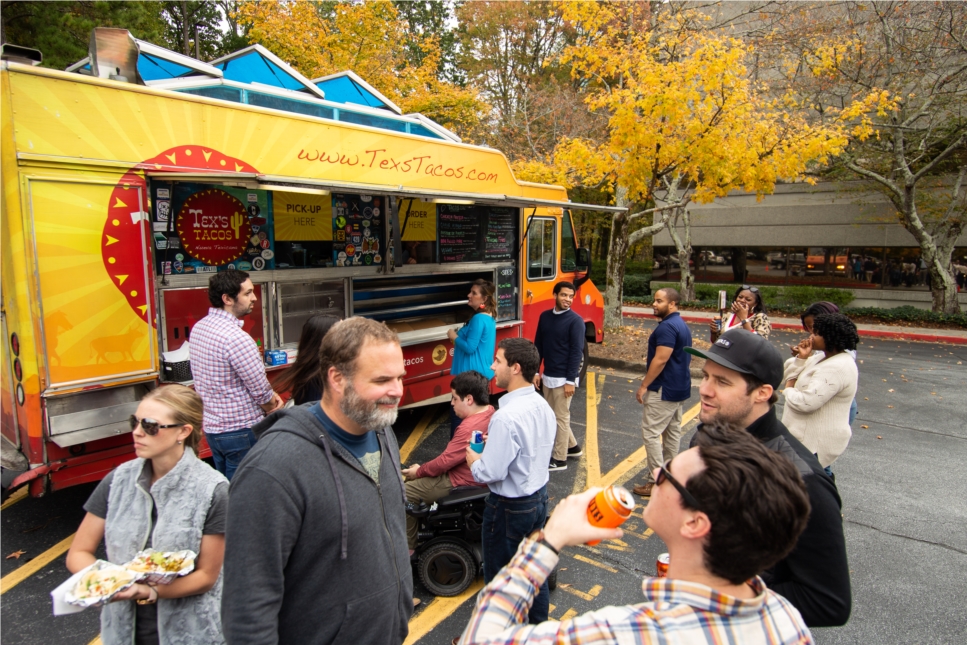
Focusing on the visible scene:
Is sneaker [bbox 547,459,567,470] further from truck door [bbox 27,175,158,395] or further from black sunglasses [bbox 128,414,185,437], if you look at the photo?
black sunglasses [bbox 128,414,185,437]

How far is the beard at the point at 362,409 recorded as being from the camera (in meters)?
1.90

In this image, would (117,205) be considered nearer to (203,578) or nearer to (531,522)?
(203,578)

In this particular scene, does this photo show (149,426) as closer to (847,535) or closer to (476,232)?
(847,535)

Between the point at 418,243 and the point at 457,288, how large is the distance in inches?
35.9

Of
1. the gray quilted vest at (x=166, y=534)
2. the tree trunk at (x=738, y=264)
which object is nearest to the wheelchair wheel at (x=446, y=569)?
the gray quilted vest at (x=166, y=534)

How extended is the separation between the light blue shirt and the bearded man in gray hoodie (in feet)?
3.37

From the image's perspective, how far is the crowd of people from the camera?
1315 millimetres

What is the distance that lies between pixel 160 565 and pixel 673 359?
4.32 m

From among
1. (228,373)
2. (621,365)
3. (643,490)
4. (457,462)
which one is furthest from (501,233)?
(228,373)

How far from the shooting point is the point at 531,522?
3150mm

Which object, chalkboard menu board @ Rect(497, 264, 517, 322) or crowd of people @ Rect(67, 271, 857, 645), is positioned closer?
crowd of people @ Rect(67, 271, 857, 645)

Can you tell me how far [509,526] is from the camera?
3133 millimetres

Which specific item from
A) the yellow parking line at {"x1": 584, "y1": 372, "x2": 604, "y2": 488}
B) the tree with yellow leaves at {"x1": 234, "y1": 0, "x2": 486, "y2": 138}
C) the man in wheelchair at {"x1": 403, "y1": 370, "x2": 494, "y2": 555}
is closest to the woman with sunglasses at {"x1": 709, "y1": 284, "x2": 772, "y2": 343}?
the yellow parking line at {"x1": 584, "y1": 372, "x2": 604, "y2": 488}

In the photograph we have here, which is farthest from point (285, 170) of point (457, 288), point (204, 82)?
point (457, 288)
